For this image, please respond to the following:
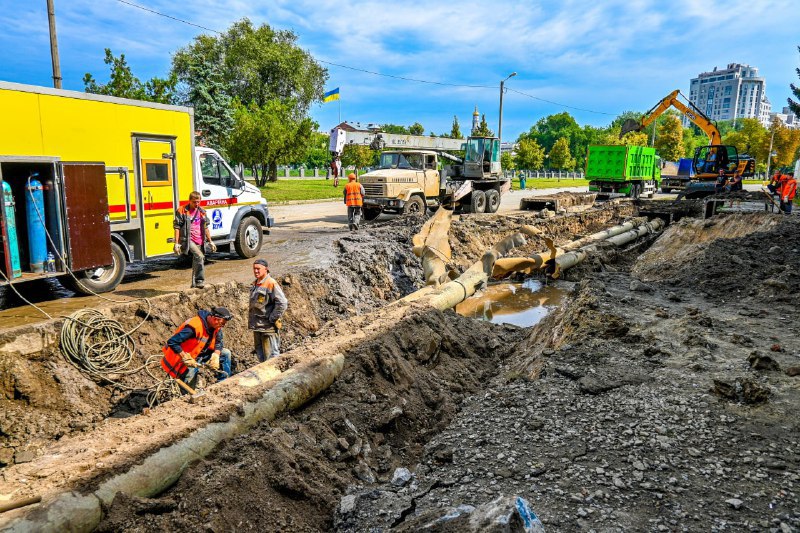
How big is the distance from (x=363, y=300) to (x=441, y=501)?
678cm

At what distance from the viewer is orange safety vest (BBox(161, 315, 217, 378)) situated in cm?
595

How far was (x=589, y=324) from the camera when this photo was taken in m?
7.15

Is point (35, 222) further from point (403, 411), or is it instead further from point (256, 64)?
point (256, 64)

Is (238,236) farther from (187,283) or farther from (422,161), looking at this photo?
(422,161)

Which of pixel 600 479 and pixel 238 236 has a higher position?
pixel 238 236

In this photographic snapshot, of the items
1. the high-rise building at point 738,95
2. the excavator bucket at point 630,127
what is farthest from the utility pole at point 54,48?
A: the high-rise building at point 738,95

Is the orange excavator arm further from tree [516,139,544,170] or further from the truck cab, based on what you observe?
tree [516,139,544,170]

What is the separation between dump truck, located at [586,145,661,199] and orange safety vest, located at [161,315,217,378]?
25.6m

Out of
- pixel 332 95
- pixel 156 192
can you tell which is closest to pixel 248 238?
pixel 156 192

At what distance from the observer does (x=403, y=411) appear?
548 cm

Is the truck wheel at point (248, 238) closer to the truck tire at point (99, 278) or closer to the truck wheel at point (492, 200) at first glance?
the truck tire at point (99, 278)

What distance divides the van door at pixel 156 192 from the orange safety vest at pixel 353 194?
6095mm

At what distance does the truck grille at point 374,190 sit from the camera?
1695 centimetres

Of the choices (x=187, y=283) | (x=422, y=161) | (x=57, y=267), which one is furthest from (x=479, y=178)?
(x=57, y=267)
